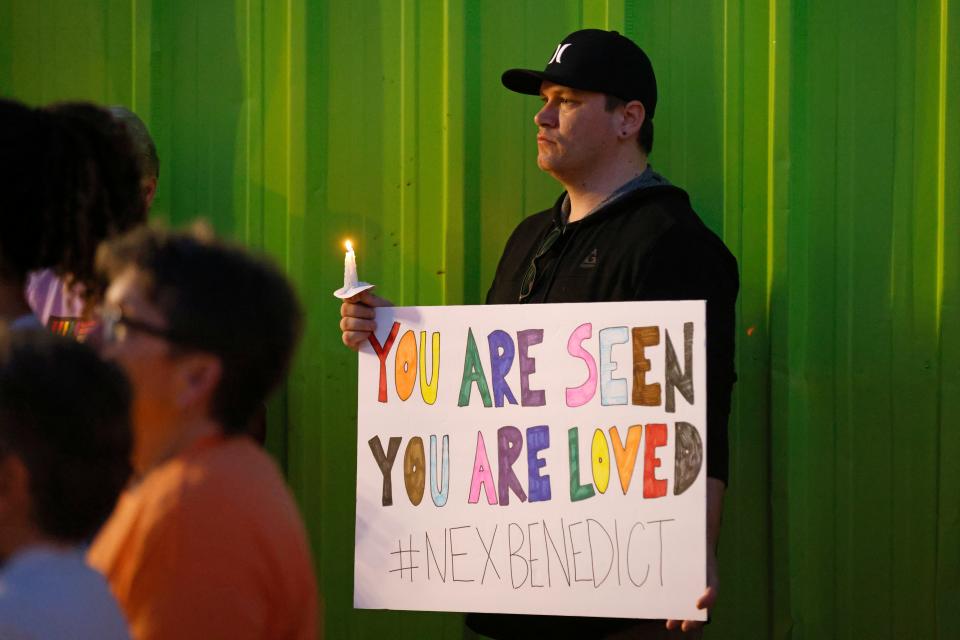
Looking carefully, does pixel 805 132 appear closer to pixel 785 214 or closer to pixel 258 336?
pixel 785 214

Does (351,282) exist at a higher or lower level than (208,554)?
higher

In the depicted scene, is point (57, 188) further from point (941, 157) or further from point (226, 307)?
point (941, 157)

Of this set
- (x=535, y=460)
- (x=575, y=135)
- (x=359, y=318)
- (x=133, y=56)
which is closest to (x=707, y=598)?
(x=535, y=460)

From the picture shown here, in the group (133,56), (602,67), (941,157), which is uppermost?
(133,56)

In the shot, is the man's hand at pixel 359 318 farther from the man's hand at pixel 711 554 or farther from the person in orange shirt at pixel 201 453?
the person in orange shirt at pixel 201 453

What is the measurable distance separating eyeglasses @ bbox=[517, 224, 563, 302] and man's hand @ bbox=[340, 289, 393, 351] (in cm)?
36

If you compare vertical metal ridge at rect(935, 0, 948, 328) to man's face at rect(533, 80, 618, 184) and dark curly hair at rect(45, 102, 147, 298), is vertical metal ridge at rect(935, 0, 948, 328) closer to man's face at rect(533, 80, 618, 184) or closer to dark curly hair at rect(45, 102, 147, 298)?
man's face at rect(533, 80, 618, 184)

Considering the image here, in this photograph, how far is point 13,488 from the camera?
1.58 meters

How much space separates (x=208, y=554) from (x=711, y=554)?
5.03 ft

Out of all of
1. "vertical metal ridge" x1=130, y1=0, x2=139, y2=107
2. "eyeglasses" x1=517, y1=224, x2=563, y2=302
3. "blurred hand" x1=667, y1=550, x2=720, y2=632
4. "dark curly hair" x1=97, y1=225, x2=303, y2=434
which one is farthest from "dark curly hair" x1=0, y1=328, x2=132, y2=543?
"vertical metal ridge" x1=130, y1=0, x2=139, y2=107

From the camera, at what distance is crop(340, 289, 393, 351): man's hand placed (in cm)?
306

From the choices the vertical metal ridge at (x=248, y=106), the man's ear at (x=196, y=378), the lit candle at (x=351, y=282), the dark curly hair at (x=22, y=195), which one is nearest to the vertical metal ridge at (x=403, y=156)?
the vertical metal ridge at (x=248, y=106)

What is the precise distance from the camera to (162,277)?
1748 mm

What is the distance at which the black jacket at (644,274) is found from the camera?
289 cm
